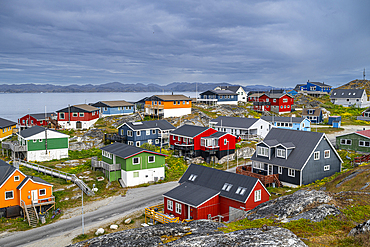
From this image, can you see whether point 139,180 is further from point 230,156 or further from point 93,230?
point 230,156

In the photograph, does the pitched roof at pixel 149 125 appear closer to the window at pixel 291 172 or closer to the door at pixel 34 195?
the door at pixel 34 195

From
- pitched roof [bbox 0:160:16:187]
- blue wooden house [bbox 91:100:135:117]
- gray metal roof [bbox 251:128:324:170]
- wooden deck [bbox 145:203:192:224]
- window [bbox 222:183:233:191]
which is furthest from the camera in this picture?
blue wooden house [bbox 91:100:135:117]

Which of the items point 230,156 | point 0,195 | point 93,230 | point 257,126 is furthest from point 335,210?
point 257,126

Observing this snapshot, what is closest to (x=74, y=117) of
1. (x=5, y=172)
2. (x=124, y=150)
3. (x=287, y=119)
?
(x=124, y=150)

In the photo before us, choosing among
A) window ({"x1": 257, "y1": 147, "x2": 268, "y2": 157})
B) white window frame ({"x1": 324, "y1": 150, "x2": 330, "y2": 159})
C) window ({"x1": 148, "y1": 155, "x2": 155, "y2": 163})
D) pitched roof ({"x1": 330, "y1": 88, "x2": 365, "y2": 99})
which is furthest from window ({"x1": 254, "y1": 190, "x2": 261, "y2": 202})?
pitched roof ({"x1": 330, "y1": 88, "x2": 365, "y2": 99})

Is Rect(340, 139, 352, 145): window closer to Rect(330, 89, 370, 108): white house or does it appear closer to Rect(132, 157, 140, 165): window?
Rect(132, 157, 140, 165): window

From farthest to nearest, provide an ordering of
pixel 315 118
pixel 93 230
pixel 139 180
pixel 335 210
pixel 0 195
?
pixel 315 118 < pixel 139 180 < pixel 0 195 < pixel 93 230 < pixel 335 210
